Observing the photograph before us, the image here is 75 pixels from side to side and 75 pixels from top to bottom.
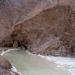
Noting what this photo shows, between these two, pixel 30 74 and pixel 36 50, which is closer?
pixel 30 74

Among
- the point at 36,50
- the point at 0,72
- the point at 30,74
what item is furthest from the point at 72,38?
the point at 0,72

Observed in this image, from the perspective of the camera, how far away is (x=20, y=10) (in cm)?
586

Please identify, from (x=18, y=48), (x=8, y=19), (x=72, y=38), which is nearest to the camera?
(x=8, y=19)

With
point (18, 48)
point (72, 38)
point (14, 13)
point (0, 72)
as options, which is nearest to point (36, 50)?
point (18, 48)

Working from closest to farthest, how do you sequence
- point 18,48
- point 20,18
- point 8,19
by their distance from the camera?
point 8,19 < point 20,18 < point 18,48

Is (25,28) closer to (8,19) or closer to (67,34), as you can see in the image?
(67,34)

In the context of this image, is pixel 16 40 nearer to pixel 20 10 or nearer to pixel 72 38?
pixel 72 38

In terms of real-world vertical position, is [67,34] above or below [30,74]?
above

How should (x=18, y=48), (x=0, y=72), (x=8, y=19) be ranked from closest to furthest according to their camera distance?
1. (x=0, y=72)
2. (x=8, y=19)
3. (x=18, y=48)

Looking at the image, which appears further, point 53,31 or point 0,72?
point 53,31

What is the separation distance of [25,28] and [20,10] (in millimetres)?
4546

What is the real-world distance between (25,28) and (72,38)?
7.34ft

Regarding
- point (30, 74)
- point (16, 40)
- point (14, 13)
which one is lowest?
point (30, 74)

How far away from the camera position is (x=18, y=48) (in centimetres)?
1101
